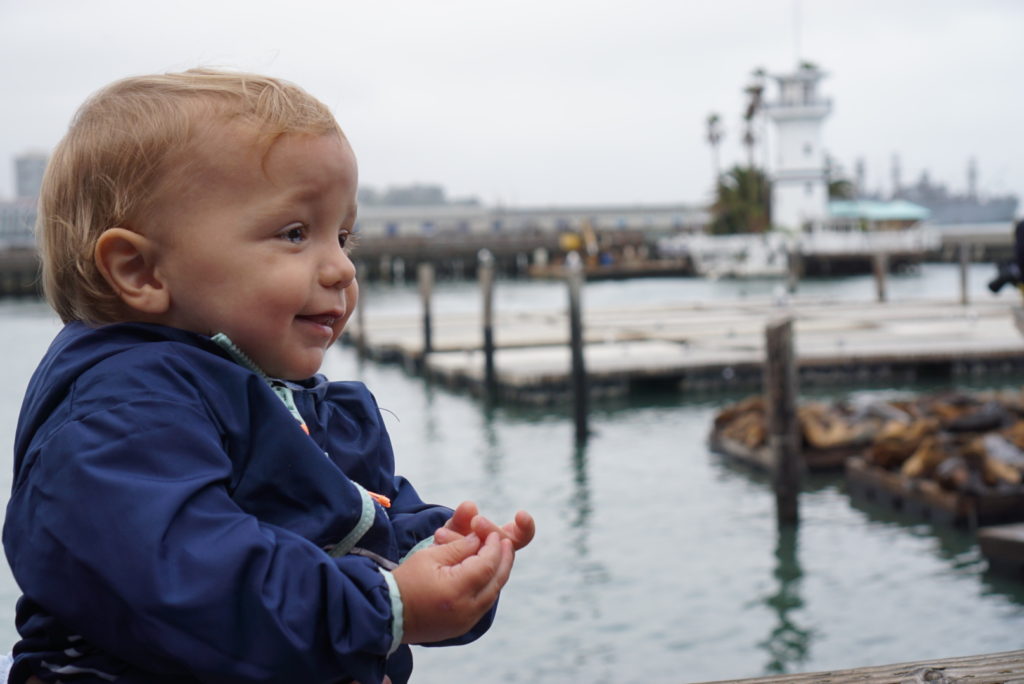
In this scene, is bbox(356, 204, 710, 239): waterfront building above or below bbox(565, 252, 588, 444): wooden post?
above

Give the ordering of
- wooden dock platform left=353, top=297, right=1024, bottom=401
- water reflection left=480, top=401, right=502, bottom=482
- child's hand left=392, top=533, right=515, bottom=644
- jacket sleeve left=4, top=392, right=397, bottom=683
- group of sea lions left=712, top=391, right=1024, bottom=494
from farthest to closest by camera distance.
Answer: wooden dock platform left=353, top=297, right=1024, bottom=401
water reflection left=480, top=401, right=502, bottom=482
group of sea lions left=712, top=391, right=1024, bottom=494
child's hand left=392, top=533, right=515, bottom=644
jacket sleeve left=4, top=392, right=397, bottom=683

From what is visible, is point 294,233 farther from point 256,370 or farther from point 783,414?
point 783,414

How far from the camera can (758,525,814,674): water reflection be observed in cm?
659

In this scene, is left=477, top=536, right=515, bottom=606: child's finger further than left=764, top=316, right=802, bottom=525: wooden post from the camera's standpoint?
No

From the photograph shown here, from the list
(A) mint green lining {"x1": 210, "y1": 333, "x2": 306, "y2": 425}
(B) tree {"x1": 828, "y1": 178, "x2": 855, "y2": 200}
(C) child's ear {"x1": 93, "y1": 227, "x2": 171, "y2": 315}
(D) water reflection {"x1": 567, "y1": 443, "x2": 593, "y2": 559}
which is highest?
(B) tree {"x1": 828, "y1": 178, "x2": 855, "y2": 200}

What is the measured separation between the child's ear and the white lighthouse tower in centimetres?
5666

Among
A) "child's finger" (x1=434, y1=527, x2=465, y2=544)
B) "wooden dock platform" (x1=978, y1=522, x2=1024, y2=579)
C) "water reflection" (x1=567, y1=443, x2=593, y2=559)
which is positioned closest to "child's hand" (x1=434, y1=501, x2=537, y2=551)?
"child's finger" (x1=434, y1=527, x2=465, y2=544)

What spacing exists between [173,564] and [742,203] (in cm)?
6505

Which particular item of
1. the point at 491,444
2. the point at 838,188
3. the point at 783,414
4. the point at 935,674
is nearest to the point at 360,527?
the point at 935,674

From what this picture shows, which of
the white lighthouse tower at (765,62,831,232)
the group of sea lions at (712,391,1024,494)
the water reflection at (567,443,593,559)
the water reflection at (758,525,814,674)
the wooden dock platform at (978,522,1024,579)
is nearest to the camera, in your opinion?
the water reflection at (758,525,814,674)

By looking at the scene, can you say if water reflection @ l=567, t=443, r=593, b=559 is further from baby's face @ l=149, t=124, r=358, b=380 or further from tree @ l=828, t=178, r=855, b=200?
tree @ l=828, t=178, r=855, b=200

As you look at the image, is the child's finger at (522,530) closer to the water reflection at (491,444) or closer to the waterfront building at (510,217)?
the water reflection at (491,444)

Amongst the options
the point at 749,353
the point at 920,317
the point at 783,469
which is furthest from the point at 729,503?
the point at 920,317

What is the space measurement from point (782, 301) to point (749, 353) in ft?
27.4
